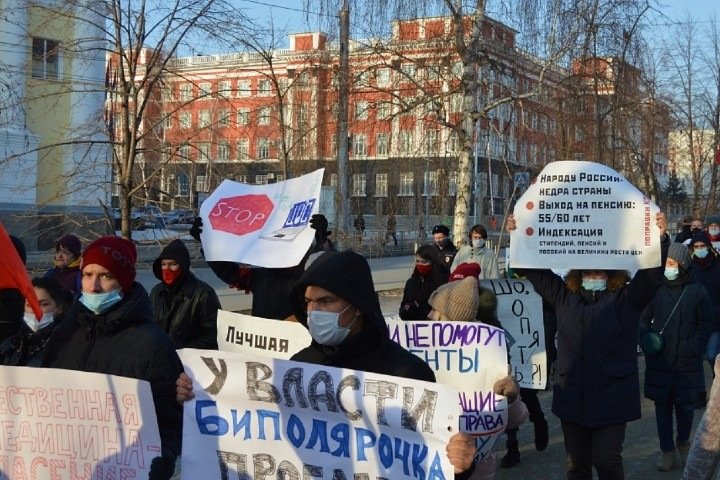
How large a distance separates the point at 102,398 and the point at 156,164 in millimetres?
6827

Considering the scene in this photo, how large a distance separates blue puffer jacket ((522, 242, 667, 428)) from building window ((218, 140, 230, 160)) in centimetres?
590

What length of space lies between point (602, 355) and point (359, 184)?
41942 millimetres

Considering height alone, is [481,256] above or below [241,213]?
below

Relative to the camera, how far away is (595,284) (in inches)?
222

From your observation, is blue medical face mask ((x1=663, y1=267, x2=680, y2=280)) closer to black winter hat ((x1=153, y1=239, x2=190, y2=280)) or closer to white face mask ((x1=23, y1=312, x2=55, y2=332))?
black winter hat ((x1=153, y1=239, x2=190, y2=280))

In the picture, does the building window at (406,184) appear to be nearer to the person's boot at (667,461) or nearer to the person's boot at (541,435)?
the person's boot at (541,435)

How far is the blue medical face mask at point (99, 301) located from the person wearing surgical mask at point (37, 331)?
362mm

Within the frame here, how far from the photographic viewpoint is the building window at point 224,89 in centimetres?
1052

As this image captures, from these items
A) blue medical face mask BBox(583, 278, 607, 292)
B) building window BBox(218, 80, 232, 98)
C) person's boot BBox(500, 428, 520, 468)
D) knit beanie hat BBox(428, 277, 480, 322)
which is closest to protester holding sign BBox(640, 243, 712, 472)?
person's boot BBox(500, 428, 520, 468)

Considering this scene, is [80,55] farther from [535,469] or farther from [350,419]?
[350,419]

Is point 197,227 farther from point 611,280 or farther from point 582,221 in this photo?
point 611,280

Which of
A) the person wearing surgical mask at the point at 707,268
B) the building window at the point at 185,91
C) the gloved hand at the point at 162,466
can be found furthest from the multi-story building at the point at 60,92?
the gloved hand at the point at 162,466

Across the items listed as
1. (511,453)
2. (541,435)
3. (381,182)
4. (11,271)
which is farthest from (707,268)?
(381,182)

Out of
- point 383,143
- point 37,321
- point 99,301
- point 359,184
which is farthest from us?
point 359,184
